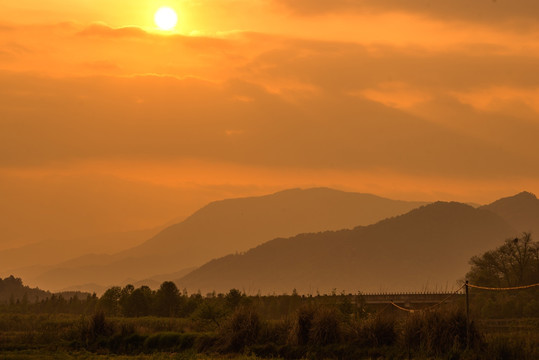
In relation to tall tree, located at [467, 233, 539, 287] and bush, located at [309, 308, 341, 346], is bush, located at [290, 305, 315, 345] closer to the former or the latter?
bush, located at [309, 308, 341, 346]

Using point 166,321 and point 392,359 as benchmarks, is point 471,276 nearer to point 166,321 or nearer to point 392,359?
point 166,321

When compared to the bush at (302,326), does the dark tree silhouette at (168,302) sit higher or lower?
higher

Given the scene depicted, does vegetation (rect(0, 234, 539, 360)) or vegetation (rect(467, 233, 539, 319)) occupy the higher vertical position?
vegetation (rect(467, 233, 539, 319))

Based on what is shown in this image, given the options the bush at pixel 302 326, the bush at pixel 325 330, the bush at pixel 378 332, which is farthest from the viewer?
the bush at pixel 302 326

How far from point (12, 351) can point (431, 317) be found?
119 feet

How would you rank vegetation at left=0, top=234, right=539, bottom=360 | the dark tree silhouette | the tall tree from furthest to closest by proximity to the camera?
the tall tree < the dark tree silhouette < vegetation at left=0, top=234, right=539, bottom=360

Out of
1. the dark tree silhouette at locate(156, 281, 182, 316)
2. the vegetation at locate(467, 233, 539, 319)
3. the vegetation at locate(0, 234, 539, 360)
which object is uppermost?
the vegetation at locate(467, 233, 539, 319)

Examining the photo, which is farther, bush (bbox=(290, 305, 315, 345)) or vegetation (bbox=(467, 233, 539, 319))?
vegetation (bbox=(467, 233, 539, 319))

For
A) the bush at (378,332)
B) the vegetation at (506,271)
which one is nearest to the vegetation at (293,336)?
the bush at (378,332)

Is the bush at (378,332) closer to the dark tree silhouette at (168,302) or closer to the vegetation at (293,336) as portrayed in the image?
the vegetation at (293,336)

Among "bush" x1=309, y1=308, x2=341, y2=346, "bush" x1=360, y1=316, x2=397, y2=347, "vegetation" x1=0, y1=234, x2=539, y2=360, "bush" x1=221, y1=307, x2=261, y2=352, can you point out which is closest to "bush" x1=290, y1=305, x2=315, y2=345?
"vegetation" x1=0, y1=234, x2=539, y2=360

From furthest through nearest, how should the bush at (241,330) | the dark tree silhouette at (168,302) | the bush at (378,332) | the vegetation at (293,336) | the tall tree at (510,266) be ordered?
the tall tree at (510,266)
the dark tree silhouette at (168,302)
the bush at (241,330)
the bush at (378,332)
the vegetation at (293,336)

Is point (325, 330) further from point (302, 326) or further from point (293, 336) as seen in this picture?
point (293, 336)

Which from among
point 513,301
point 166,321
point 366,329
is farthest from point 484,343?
point 513,301
